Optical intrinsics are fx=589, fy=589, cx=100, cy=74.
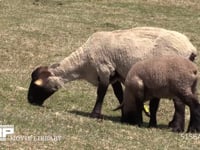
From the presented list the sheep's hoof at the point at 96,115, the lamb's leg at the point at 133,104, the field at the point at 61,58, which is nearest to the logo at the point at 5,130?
the field at the point at 61,58

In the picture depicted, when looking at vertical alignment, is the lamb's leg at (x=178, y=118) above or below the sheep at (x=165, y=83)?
below

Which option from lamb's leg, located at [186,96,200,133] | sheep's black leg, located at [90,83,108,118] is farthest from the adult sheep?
lamb's leg, located at [186,96,200,133]

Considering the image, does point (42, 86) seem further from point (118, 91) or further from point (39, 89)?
point (118, 91)

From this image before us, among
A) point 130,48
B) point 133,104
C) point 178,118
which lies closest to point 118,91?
point 130,48

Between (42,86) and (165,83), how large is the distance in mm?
3043

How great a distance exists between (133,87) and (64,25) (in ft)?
38.0

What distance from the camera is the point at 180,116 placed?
35.0 feet

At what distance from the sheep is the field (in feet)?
1.80

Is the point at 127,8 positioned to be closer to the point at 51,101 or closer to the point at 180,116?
the point at 51,101

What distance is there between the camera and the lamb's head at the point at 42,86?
40.0 ft

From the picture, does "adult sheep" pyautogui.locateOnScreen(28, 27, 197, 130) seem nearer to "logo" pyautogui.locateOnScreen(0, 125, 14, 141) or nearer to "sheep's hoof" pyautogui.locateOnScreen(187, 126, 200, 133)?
"sheep's hoof" pyautogui.locateOnScreen(187, 126, 200, 133)

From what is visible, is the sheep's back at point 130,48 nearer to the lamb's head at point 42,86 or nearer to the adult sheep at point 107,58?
the adult sheep at point 107,58

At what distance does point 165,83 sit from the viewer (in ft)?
33.6

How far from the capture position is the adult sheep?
464 inches
